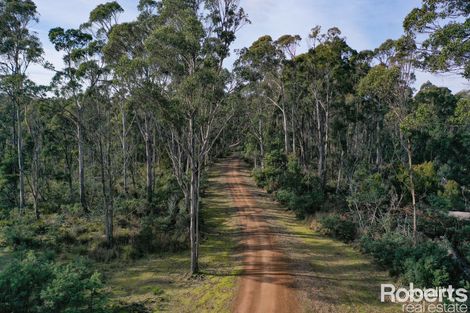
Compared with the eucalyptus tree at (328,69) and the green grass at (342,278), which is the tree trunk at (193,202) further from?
the eucalyptus tree at (328,69)

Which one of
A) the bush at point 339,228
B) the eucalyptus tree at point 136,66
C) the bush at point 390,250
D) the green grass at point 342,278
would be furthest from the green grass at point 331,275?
the eucalyptus tree at point 136,66

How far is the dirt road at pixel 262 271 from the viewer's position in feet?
40.9

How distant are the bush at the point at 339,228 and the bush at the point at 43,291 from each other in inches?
560

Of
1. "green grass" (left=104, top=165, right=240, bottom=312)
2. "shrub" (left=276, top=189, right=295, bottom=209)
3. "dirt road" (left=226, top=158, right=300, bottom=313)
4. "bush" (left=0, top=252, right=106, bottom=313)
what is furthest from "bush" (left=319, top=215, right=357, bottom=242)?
"bush" (left=0, top=252, right=106, bottom=313)

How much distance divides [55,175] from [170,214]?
20586mm

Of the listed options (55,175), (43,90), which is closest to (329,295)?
(43,90)

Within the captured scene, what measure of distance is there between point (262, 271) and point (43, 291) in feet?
29.2

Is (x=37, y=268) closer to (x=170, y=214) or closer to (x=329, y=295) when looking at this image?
(x=329, y=295)

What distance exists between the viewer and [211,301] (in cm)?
1295

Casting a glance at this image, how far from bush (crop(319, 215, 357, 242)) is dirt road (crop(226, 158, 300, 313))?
3066 millimetres

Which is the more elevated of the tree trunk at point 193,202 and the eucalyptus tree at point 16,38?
the eucalyptus tree at point 16,38

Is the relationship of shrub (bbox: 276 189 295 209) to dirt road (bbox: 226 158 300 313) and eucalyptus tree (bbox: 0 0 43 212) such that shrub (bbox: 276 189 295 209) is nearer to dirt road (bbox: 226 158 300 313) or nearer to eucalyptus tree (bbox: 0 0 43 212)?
dirt road (bbox: 226 158 300 313)

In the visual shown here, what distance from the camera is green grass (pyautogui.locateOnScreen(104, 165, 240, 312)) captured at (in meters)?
13.0

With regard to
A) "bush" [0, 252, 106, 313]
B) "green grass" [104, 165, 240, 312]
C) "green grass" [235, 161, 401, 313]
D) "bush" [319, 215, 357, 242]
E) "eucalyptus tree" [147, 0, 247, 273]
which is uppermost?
"eucalyptus tree" [147, 0, 247, 273]
